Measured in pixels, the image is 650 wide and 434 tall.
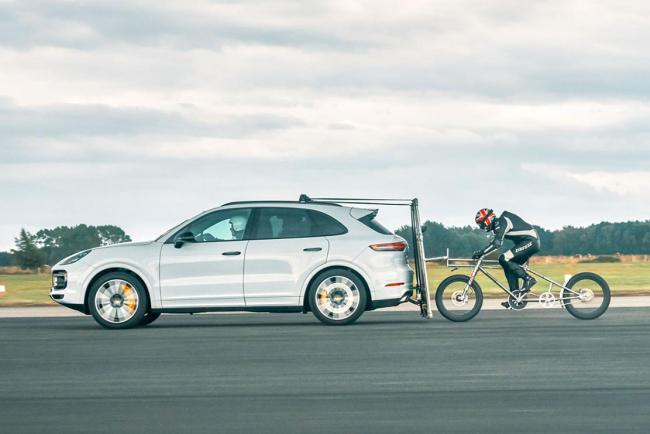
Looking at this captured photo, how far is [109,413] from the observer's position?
857 cm

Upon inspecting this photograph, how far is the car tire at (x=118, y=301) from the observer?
17.6 metres

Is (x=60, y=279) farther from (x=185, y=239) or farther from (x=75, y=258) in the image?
(x=185, y=239)

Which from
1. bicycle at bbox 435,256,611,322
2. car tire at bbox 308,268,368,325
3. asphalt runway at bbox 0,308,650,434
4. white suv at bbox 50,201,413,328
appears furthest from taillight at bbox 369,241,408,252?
asphalt runway at bbox 0,308,650,434

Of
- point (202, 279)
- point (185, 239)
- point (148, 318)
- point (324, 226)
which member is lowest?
point (148, 318)

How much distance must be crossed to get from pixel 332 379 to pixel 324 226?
24.3ft

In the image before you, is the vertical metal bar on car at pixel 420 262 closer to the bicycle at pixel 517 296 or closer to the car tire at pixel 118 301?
the bicycle at pixel 517 296

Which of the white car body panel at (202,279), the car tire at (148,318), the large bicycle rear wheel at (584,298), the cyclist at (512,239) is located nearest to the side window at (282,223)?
the white car body panel at (202,279)

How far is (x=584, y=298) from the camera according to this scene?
1852cm

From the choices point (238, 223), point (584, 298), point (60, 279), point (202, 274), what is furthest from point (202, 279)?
point (584, 298)

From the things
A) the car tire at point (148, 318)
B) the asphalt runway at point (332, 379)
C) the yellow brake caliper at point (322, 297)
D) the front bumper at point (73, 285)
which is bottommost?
the asphalt runway at point (332, 379)

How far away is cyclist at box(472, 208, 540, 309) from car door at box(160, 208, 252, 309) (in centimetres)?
384

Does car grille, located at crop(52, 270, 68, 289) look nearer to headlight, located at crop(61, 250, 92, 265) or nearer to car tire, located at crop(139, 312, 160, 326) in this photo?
headlight, located at crop(61, 250, 92, 265)

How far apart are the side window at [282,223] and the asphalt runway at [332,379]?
1.40 meters

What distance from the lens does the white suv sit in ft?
57.6
